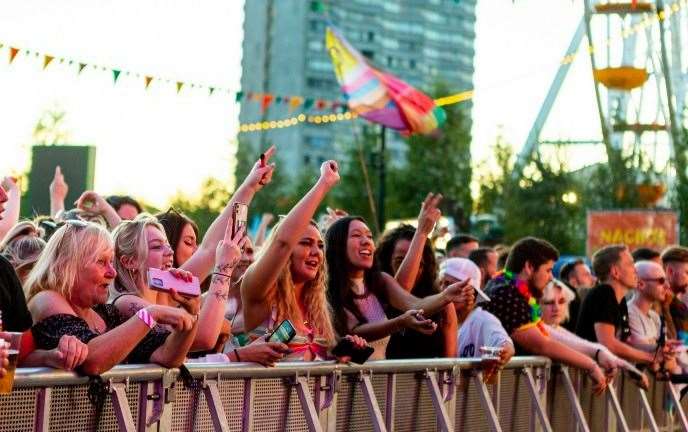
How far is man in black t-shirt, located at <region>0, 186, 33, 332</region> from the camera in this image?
5.77 metres

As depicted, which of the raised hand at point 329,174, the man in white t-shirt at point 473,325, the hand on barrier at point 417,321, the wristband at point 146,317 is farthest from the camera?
the man in white t-shirt at point 473,325

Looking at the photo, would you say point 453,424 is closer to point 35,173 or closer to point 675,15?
point 35,173

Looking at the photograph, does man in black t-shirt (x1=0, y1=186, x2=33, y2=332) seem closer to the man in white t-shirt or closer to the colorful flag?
the man in white t-shirt

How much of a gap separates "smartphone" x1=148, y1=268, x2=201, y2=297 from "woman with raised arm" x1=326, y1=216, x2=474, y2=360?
2.57 metres

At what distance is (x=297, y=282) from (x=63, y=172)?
5.39 meters

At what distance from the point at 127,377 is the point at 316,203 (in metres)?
1.75

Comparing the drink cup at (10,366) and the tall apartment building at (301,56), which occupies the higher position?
the tall apartment building at (301,56)

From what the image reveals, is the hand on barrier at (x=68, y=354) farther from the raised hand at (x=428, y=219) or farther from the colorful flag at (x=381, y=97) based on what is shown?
the colorful flag at (x=381, y=97)

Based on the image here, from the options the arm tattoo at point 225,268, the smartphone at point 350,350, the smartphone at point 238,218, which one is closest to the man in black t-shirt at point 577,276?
the smartphone at point 350,350

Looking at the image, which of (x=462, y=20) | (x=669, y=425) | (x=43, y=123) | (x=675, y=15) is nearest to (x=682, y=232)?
(x=675, y=15)

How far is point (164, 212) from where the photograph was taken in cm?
822

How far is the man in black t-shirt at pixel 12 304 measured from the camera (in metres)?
5.77

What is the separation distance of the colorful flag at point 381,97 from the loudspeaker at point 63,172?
346 inches

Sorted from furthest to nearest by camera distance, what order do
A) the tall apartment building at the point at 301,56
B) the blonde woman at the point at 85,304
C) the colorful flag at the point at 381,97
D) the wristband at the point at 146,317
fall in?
the tall apartment building at the point at 301,56 → the colorful flag at the point at 381,97 → the blonde woman at the point at 85,304 → the wristband at the point at 146,317
